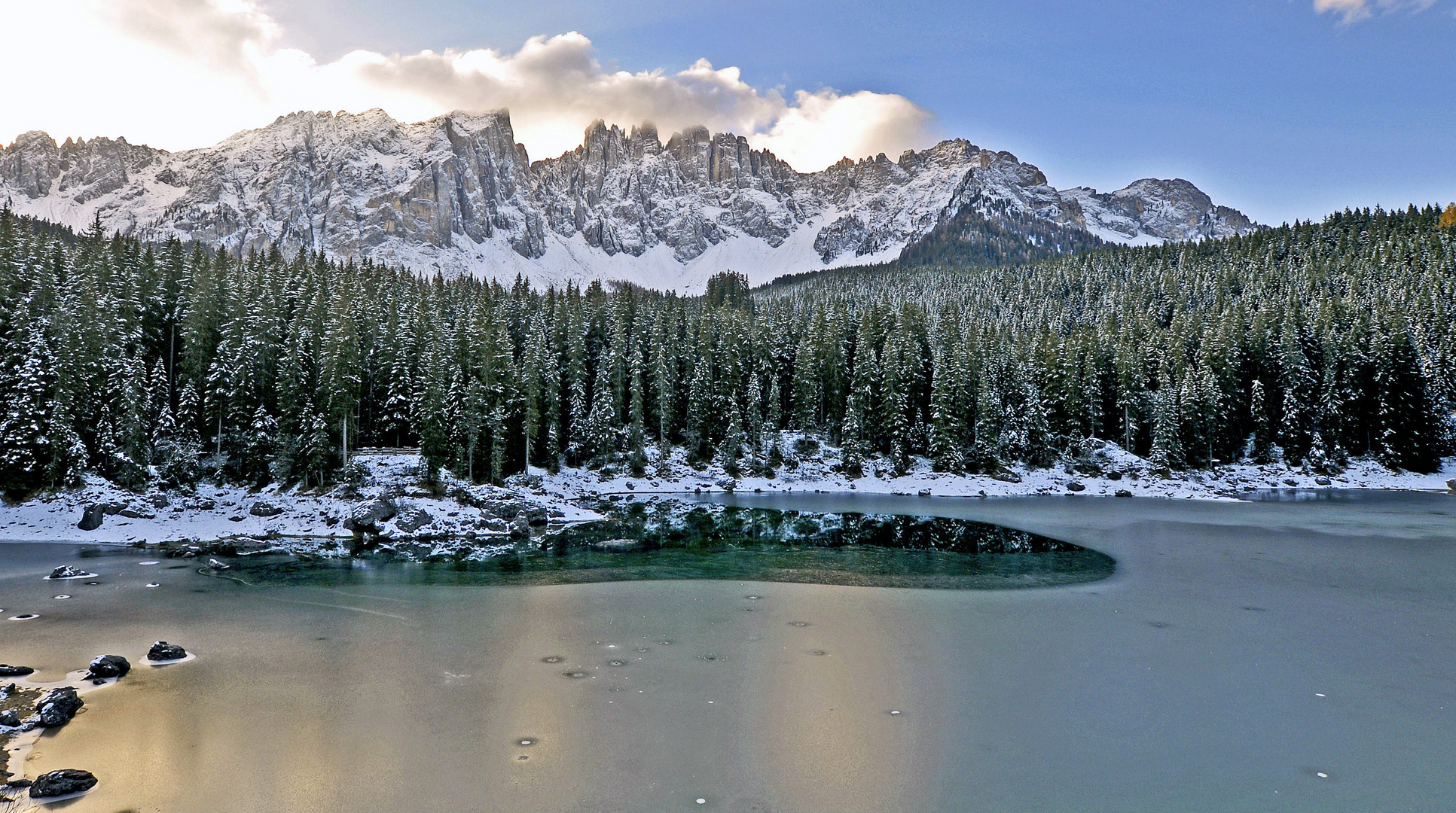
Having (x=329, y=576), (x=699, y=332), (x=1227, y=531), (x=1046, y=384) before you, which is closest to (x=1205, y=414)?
(x=1046, y=384)

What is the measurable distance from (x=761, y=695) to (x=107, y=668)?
13.7 meters

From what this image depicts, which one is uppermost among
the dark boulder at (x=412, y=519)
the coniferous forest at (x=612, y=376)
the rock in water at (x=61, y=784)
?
the coniferous forest at (x=612, y=376)

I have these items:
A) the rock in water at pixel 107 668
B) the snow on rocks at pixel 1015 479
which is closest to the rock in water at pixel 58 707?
the rock in water at pixel 107 668

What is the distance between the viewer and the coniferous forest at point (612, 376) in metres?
45.6

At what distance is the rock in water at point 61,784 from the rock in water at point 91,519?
117 ft

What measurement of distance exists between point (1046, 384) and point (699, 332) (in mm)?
36229

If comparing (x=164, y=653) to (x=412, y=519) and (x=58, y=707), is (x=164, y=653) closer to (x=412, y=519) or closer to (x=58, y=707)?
(x=58, y=707)

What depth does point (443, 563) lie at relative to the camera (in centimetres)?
3059

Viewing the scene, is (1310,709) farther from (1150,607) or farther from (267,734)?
(267,734)

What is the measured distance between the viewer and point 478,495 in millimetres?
48562

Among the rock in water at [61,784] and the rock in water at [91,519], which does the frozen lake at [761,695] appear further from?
the rock in water at [91,519]

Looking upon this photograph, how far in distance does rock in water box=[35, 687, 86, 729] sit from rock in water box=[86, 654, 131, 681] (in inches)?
47.7

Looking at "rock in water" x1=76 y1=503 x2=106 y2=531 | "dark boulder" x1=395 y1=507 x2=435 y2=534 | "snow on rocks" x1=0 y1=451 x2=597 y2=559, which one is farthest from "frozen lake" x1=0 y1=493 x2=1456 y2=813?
"dark boulder" x1=395 y1=507 x2=435 y2=534

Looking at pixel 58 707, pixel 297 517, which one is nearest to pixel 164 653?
pixel 58 707
